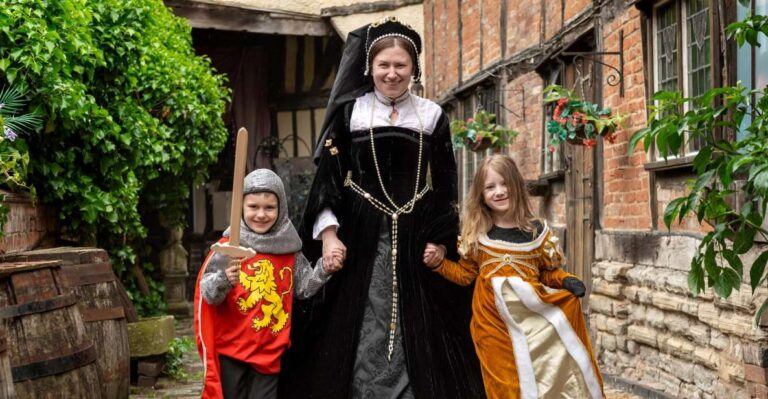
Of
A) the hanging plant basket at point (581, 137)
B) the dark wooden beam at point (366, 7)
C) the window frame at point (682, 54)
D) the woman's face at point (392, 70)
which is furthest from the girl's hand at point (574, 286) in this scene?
the dark wooden beam at point (366, 7)

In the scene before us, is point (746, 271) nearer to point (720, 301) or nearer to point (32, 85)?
point (720, 301)

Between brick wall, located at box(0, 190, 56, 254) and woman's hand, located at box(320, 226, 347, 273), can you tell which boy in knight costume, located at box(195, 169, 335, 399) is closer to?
woman's hand, located at box(320, 226, 347, 273)

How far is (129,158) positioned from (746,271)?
4.17m

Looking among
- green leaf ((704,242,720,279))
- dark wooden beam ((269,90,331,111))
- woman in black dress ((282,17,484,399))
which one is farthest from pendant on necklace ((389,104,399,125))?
dark wooden beam ((269,90,331,111))

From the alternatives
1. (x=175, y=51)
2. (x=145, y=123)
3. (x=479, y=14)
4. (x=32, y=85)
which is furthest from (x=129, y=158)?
(x=479, y=14)

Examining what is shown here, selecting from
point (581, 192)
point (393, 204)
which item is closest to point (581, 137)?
point (581, 192)

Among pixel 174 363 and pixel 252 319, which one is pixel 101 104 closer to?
pixel 174 363

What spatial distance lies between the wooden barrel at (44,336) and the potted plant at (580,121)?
4.20 m

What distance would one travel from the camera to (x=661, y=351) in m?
7.09

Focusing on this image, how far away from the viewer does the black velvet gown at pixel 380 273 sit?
4156mm

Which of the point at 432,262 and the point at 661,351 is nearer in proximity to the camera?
the point at 432,262

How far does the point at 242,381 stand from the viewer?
426 centimetres

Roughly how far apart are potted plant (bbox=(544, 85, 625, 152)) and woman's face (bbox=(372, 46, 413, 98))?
373cm

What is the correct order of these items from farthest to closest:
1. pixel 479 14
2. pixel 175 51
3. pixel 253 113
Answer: pixel 253 113 < pixel 479 14 < pixel 175 51
